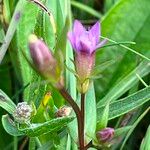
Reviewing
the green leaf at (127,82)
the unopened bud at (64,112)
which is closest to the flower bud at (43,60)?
the unopened bud at (64,112)

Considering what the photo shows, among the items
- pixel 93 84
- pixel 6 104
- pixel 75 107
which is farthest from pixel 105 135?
pixel 93 84

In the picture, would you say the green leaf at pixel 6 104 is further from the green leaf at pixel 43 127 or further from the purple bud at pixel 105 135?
the purple bud at pixel 105 135

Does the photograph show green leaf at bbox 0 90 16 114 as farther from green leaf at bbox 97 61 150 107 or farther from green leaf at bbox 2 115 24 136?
green leaf at bbox 97 61 150 107

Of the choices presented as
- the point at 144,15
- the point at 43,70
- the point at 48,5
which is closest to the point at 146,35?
the point at 144,15

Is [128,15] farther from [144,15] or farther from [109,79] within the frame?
[109,79]

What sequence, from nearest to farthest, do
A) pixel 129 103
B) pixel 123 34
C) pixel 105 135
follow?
pixel 105 135 → pixel 129 103 → pixel 123 34

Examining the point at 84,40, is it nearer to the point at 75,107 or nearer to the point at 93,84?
the point at 75,107

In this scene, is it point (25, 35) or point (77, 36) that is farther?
point (25, 35)
